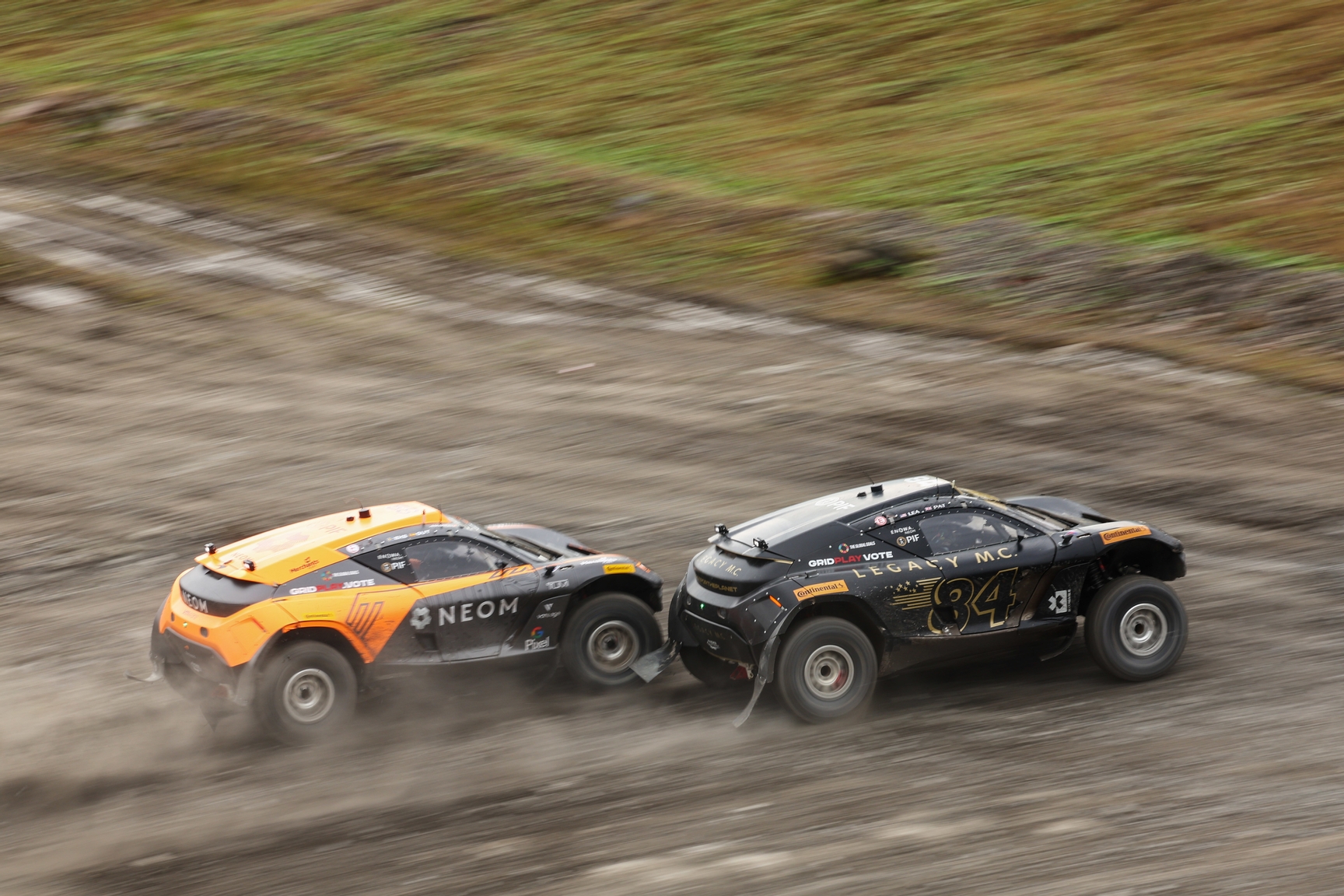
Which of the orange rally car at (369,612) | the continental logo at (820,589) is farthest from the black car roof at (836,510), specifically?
the orange rally car at (369,612)

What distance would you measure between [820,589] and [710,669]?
1.17 m

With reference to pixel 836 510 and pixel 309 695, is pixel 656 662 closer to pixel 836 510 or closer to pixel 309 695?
pixel 836 510

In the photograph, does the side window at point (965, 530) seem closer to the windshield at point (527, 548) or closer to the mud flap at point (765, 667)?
the mud flap at point (765, 667)

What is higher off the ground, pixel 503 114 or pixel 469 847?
pixel 503 114

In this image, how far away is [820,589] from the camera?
1047 cm

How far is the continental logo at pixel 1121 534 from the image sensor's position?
1104 cm

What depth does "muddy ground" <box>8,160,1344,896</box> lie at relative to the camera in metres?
8.91

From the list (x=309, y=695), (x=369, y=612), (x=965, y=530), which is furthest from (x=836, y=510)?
(x=309, y=695)

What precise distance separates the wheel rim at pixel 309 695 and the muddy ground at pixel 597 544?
29 centimetres

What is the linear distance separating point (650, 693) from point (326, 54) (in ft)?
92.0

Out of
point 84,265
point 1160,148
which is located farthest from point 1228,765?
point 84,265

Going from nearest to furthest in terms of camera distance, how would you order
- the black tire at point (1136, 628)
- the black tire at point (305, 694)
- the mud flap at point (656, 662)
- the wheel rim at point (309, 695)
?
the black tire at point (305, 694)
the wheel rim at point (309, 695)
the black tire at point (1136, 628)
the mud flap at point (656, 662)

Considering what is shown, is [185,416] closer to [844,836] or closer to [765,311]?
[765,311]

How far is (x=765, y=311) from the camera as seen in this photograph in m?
22.2
